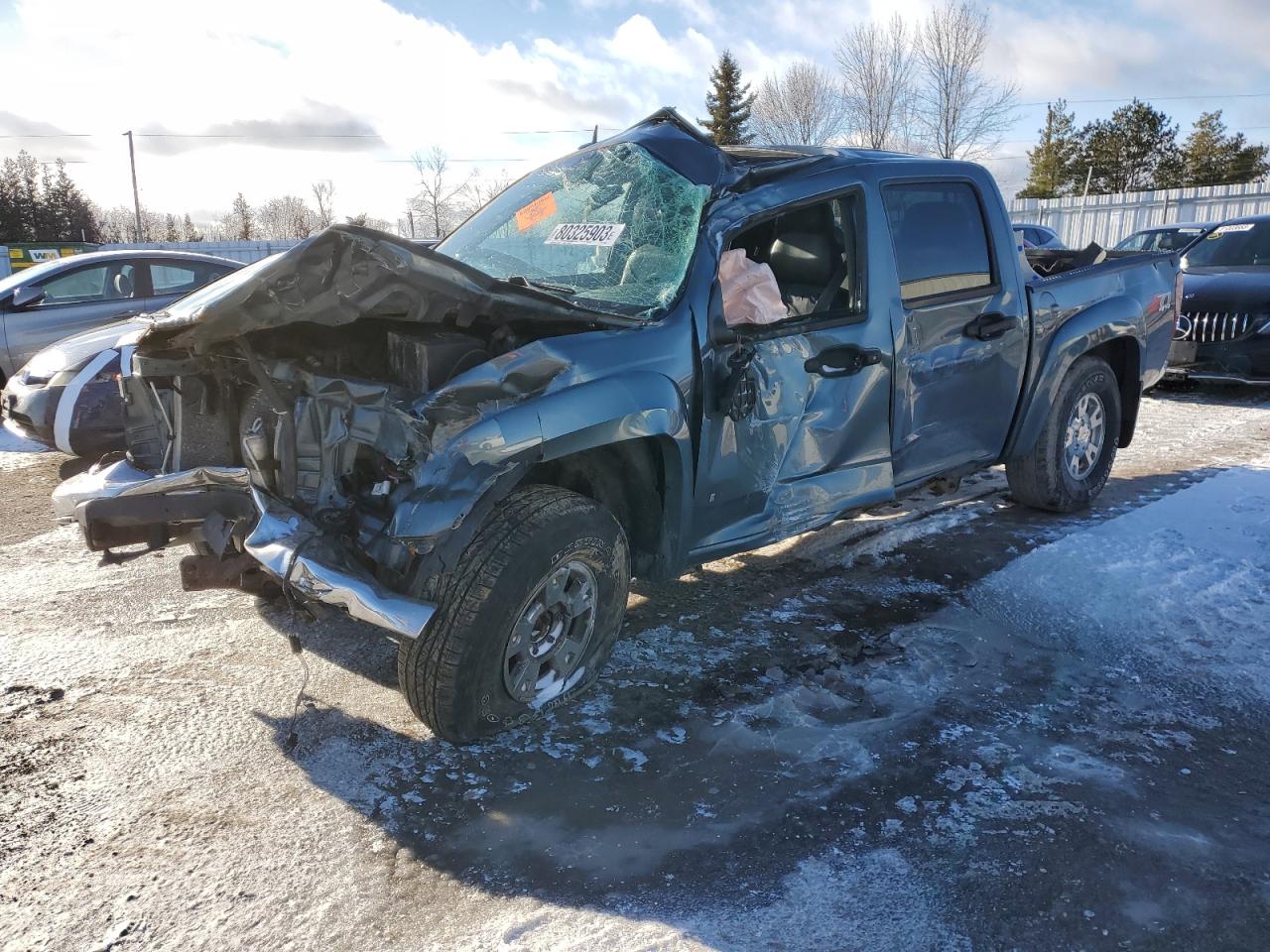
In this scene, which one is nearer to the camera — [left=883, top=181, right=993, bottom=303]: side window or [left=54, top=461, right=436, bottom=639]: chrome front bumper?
[left=54, top=461, right=436, bottom=639]: chrome front bumper

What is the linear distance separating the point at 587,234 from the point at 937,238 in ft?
5.45

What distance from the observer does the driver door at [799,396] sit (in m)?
3.38

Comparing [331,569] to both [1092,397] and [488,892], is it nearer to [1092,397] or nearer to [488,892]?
[488,892]

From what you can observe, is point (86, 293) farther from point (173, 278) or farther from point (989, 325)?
point (989, 325)

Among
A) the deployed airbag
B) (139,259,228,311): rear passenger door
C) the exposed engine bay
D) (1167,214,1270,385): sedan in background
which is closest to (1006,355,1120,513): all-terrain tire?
the deployed airbag

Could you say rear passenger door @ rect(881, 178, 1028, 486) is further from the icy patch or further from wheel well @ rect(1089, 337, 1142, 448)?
wheel well @ rect(1089, 337, 1142, 448)

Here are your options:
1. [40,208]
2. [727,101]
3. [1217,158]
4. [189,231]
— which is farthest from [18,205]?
[1217,158]

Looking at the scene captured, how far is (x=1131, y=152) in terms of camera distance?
150 feet

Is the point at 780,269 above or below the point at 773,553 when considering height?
above

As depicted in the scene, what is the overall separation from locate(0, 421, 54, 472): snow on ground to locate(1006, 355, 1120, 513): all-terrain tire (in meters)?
6.86

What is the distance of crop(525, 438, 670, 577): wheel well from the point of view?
10.6 ft

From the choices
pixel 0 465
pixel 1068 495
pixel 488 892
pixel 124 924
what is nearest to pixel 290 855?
pixel 124 924

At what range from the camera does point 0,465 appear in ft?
22.7

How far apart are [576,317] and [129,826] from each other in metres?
2.02
